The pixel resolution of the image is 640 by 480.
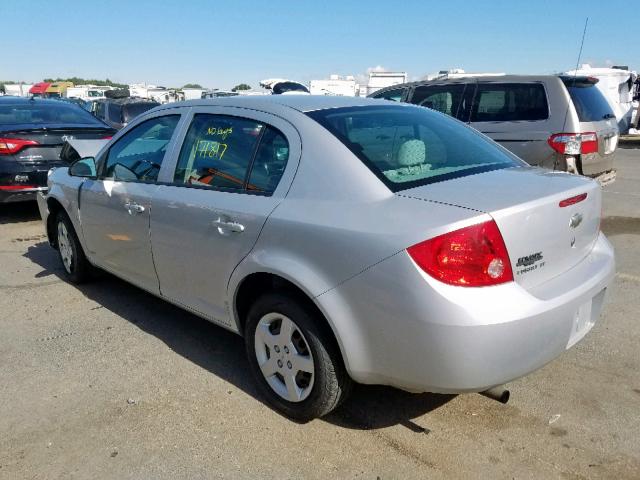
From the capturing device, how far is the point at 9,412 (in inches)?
119

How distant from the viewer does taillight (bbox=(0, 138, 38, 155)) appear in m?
6.84

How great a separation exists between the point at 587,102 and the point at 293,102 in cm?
474

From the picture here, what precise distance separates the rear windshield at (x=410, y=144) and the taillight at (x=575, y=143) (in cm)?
328

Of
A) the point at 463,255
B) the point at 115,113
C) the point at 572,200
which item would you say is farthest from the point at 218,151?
the point at 115,113

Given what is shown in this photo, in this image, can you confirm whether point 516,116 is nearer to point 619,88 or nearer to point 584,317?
point 584,317

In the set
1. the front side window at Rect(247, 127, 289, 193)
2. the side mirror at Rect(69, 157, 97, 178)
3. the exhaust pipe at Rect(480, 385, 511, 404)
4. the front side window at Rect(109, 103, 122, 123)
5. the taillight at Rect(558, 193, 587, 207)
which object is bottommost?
the exhaust pipe at Rect(480, 385, 511, 404)

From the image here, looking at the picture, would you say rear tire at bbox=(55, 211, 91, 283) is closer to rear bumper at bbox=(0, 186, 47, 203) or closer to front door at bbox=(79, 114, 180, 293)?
front door at bbox=(79, 114, 180, 293)

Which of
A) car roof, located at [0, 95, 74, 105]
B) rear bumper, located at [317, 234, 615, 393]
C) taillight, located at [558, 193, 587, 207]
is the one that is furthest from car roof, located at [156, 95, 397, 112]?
car roof, located at [0, 95, 74, 105]

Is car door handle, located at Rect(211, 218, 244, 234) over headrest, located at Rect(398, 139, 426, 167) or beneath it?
beneath

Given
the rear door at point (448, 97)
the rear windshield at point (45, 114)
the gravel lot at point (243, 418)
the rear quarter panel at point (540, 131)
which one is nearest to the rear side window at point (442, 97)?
the rear door at point (448, 97)

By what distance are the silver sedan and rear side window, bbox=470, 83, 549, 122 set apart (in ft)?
11.8

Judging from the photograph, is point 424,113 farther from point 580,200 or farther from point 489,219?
point 489,219

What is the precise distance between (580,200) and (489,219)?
2.29 feet

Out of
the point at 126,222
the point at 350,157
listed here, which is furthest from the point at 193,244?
the point at 350,157
